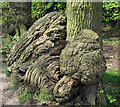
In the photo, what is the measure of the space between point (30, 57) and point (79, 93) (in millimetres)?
1595

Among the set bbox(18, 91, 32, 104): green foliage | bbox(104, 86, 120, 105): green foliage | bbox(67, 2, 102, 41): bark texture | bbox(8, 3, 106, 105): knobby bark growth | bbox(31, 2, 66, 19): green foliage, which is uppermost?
bbox(31, 2, 66, 19): green foliage

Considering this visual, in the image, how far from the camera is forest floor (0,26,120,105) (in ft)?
11.7

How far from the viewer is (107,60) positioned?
6.23 meters

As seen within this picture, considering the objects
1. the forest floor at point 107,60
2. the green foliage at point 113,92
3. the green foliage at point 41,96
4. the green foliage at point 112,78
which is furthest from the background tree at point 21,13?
the green foliage at point 113,92

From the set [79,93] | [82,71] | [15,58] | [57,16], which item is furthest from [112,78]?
[15,58]

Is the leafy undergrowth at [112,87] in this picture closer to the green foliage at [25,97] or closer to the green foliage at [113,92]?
the green foliage at [113,92]

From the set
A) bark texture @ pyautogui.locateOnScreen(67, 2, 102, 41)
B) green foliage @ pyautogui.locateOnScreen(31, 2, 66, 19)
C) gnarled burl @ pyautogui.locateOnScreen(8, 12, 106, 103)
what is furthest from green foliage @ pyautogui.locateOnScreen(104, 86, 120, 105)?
green foliage @ pyautogui.locateOnScreen(31, 2, 66, 19)

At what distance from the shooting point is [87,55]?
2.96 meters

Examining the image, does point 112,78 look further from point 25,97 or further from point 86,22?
point 25,97

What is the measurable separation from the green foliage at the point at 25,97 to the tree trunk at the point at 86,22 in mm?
1099

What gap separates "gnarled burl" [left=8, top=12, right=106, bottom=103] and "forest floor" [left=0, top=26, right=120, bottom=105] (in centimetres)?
43

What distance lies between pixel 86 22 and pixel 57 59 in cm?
112

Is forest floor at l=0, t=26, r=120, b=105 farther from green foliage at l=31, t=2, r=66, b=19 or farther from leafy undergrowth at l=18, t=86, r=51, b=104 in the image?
green foliage at l=31, t=2, r=66, b=19

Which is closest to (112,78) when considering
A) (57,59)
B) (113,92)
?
(113,92)
